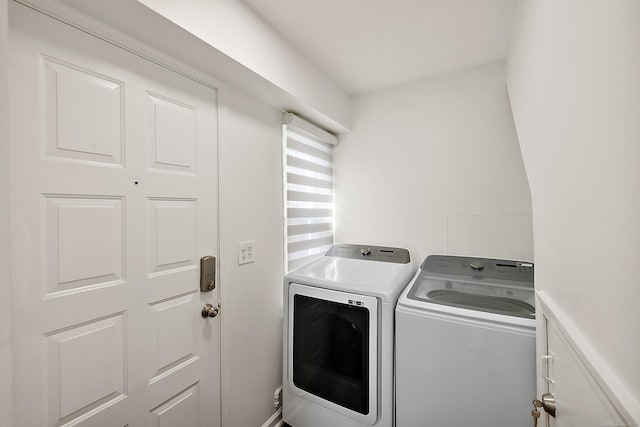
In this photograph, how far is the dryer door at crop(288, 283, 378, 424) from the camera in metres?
1.42

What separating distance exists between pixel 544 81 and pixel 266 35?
4.12ft

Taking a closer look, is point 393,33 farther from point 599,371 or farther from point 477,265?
point 599,371

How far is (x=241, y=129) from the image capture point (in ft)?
5.15

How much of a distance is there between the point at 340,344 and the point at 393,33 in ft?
6.04

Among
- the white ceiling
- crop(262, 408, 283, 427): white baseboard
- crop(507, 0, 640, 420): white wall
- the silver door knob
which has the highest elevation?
the white ceiling

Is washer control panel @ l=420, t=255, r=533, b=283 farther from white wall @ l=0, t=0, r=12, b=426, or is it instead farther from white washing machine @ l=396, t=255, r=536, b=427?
white wall @ l=0, t=0, r=12, b=426

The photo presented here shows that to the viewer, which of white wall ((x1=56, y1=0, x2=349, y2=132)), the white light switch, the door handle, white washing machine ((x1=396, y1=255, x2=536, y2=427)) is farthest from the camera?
the white light switch

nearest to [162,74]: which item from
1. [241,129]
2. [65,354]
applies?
[241,129]

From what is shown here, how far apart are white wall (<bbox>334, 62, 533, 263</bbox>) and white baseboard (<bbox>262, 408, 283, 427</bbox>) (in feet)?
4.55

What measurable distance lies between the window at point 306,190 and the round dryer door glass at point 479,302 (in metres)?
0.98

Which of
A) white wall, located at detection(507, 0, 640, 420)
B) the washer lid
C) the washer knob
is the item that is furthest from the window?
white wall, located at detection(507, 0, 640, 420)

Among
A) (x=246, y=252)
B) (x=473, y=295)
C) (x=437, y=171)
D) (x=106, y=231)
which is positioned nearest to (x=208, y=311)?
(x=246, y=252)

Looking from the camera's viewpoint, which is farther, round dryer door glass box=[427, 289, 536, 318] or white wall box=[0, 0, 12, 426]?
round dryer door glass box=[427, 289, 536, 318]

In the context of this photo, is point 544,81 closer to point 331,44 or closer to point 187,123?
point 331,44
